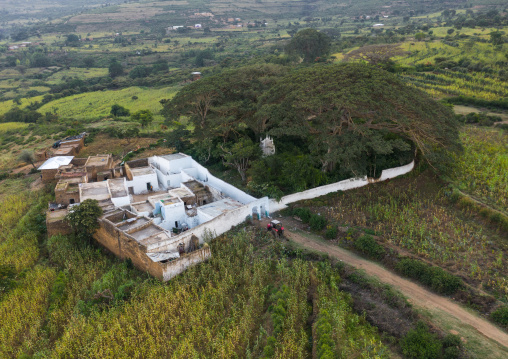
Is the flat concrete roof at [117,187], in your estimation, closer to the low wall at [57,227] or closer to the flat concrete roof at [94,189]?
the flat concrete roof at [94,189]

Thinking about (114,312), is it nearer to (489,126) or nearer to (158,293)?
(158,293)

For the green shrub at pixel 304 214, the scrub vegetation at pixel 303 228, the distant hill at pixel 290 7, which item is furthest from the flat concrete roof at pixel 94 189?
Answer: the distant hill at pixel 290 7

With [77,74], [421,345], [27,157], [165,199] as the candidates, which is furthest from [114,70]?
[421,345]

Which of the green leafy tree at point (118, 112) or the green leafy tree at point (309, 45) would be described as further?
the green leafy tree at point (309, 45)

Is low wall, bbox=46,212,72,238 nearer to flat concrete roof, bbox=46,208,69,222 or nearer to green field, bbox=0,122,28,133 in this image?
flat concrete roof, bbox=46,208,69,222

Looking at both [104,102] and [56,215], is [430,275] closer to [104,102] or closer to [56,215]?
[56,215]
